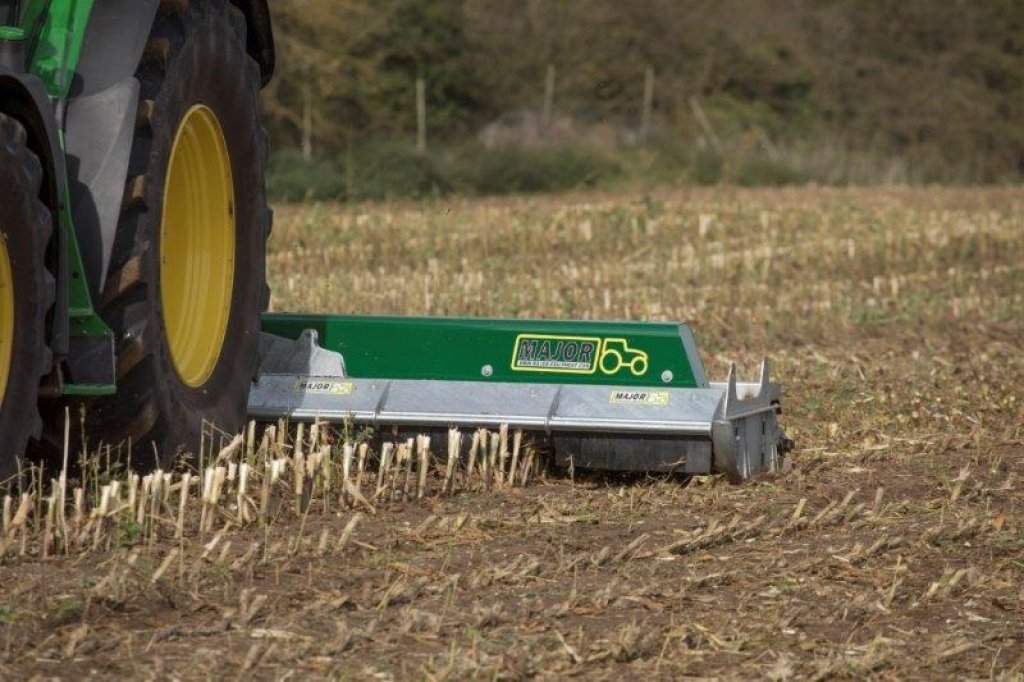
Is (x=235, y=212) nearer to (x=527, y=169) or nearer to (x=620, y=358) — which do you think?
(x=620, y=358)

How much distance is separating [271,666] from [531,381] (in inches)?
96.2

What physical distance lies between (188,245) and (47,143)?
1051 millimetres

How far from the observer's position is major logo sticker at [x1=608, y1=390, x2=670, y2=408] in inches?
213

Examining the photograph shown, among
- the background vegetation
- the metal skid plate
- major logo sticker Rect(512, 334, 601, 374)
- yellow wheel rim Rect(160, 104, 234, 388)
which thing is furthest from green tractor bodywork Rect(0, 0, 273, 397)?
the background vegetation

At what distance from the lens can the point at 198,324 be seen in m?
5.18

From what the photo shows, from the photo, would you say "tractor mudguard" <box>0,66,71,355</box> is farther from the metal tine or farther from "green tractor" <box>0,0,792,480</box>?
the metal tine

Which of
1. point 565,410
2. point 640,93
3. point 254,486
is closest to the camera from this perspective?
point 254,486

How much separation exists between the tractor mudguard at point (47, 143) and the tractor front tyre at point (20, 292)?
0.32 ft

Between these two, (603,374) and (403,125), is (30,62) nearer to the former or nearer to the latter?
(603,374)

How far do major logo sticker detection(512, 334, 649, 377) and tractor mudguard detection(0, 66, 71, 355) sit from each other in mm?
1799

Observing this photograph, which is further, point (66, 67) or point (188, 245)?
point (188, 245)

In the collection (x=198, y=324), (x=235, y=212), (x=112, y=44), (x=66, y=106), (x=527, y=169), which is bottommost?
(x=527, y=169)

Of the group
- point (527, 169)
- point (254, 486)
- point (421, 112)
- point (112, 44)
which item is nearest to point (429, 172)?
point (527, 169)

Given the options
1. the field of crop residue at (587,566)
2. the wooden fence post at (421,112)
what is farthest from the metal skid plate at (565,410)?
the wooden fence post at (421,112)
